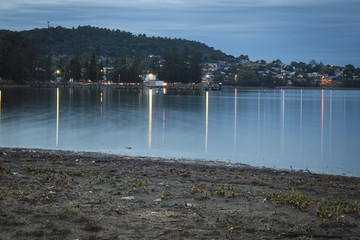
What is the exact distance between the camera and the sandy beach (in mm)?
7219

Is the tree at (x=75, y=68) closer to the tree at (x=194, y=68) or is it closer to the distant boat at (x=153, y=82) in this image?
the distant boat at (x=153, y=82)

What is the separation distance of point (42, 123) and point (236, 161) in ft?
54.8

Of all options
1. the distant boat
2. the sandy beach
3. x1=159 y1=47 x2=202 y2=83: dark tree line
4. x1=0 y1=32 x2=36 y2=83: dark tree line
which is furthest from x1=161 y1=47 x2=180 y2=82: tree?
the sandy beach

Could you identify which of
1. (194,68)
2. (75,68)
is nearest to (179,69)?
(194,68)

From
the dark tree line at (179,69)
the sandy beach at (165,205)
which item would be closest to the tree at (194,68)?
the dark tree line at (179,69)

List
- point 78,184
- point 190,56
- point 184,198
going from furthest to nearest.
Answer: point 190,56
point 78,184
point 184,198

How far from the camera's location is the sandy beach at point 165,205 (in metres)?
7.22

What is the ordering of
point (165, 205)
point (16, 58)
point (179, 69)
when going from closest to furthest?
1. point (165, 205)
2. point (16, 58)
3. point (179, 69)

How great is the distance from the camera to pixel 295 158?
19.0 meters

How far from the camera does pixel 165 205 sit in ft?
28.5

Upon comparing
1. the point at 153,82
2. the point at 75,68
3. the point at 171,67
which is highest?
the point at 171,67

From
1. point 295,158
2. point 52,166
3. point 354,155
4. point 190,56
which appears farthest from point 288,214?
point 190,56

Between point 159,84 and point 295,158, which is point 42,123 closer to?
point 295,158

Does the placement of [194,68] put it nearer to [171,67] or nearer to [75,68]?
[171,67]
